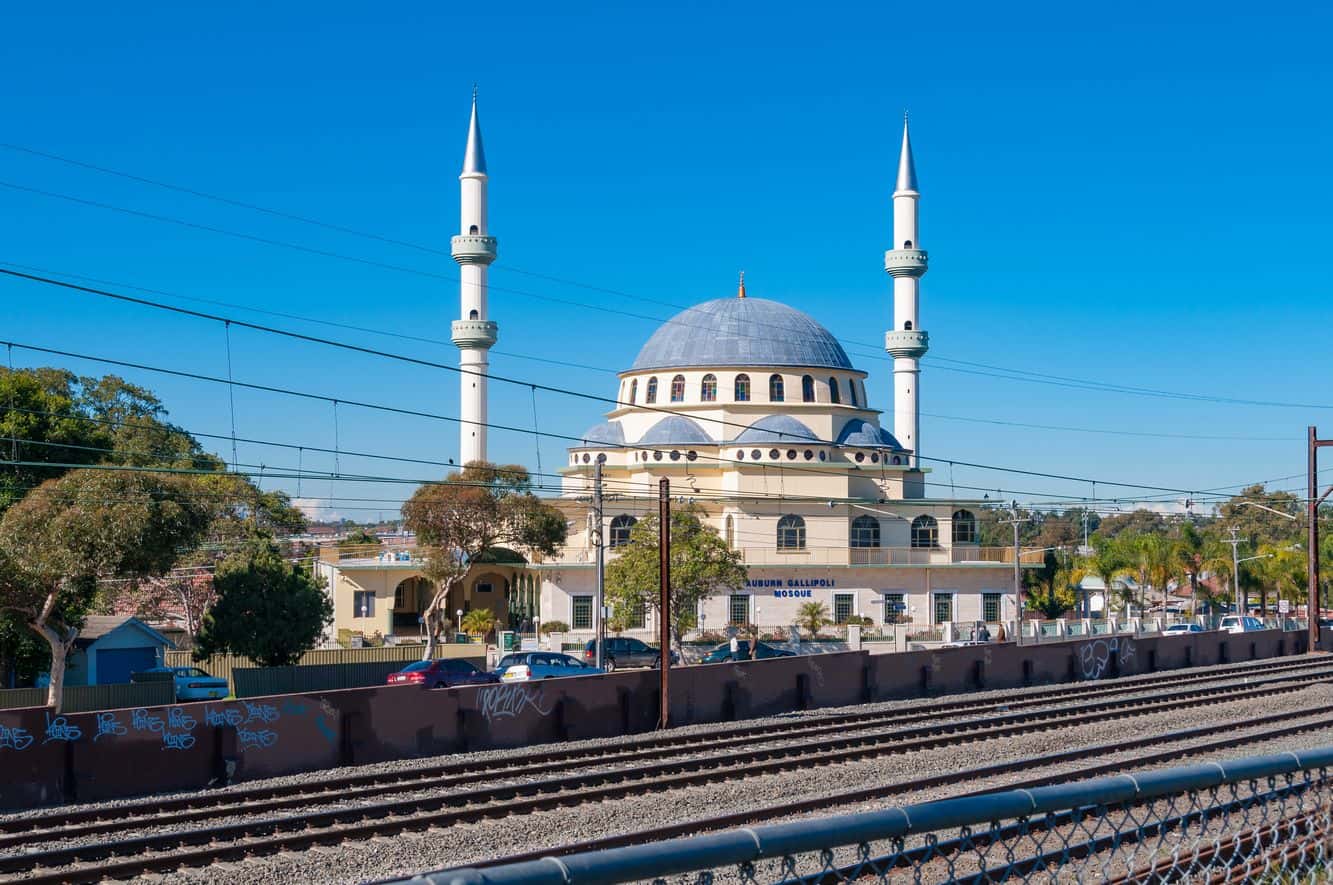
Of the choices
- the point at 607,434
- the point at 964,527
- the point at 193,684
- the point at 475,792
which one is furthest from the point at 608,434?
the point at 475,792

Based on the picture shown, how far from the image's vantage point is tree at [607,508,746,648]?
179 feet

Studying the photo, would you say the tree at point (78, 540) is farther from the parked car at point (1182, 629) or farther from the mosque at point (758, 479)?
the parked car at point (1182, 629)

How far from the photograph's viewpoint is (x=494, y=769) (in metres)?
23.2

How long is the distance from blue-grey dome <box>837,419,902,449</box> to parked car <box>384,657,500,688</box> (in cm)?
4022

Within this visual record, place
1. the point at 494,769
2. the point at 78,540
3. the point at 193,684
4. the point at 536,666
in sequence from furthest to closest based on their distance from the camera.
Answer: the point at 193,684
the point at 536,666
the point at 78,540
the point at 494,769

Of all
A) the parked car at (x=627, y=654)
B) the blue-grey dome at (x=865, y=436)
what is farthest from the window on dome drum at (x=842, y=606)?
the parked car at (x=627, y=654)

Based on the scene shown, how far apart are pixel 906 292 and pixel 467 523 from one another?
3183 cm

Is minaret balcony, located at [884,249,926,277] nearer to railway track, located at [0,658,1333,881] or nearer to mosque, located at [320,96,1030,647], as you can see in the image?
mosque, located at [320,96,1030,647]

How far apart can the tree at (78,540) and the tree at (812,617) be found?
35.5 meters

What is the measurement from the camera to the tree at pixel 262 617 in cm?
4500

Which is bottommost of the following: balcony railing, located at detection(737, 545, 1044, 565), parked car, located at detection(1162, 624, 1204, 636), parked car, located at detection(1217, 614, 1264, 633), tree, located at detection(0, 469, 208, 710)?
parked car, located at detection(1162, 624, 1204, 636)

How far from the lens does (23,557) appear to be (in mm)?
34000

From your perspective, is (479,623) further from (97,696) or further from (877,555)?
(97,696)

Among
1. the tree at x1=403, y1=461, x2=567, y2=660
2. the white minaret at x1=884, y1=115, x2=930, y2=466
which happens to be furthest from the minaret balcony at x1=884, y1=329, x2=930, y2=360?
the tree at x1=403, y1=461, x2=567, y2=660
